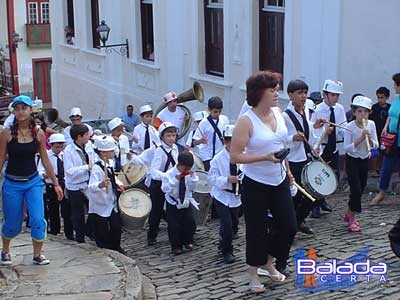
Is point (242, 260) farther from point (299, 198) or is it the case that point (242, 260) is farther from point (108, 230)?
point (108, 230)

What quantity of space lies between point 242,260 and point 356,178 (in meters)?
1.65

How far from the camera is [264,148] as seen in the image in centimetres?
656

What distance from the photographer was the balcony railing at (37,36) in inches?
1507

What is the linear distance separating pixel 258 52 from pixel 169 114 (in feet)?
9.25

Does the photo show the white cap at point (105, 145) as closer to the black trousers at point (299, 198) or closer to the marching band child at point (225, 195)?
the marching band child at point (225, 195)

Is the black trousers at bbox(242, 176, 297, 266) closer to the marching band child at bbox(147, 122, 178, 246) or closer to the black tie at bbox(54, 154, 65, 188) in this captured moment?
the marching band child at bbox(147, 122, 178, 246)

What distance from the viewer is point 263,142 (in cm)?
655

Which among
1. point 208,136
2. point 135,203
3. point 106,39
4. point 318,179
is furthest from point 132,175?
point 106,39

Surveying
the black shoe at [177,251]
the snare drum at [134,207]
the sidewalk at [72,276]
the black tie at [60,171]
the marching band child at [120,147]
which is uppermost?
the marching band child at [120,147]

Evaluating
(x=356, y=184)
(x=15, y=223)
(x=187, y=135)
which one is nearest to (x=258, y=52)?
(x=187, y=135)

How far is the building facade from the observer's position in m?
12.4

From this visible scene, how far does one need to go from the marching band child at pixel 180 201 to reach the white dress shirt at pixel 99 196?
61cm

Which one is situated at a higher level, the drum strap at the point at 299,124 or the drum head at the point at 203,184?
the drum strap at the point at 299,124

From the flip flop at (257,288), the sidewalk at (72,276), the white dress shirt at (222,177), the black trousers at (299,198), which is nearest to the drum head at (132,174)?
the sidewalk at (72,276)
